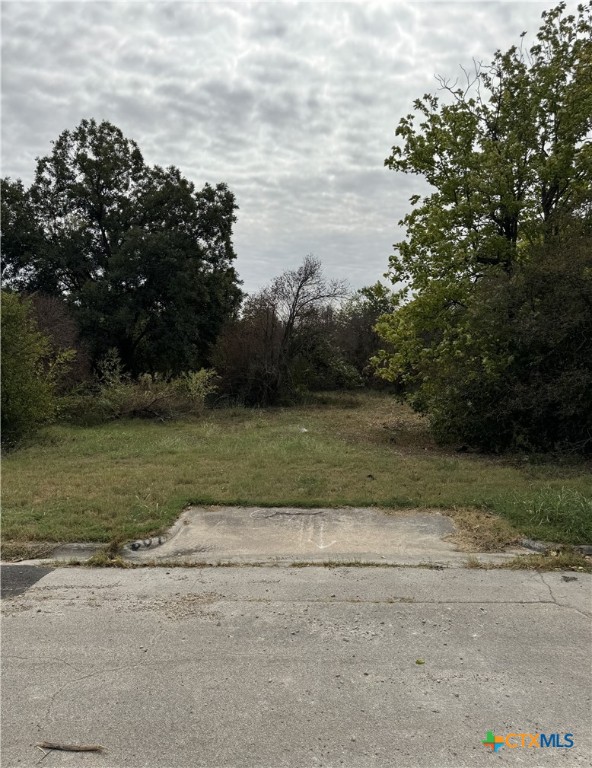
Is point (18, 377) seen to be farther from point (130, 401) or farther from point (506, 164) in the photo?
point (506, 164)

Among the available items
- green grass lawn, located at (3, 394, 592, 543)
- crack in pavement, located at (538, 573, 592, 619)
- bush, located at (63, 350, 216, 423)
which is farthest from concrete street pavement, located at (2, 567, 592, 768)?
bush, located at (63, 350, 216, 423)

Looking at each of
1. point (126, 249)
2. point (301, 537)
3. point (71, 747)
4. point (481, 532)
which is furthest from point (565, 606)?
point (126, 249)

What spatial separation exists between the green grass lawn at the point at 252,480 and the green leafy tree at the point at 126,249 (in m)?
13.0

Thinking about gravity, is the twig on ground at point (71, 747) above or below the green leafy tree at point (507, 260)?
below

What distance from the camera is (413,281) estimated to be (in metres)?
16.1

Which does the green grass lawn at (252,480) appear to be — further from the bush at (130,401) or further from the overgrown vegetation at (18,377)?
the bush at (130,401)

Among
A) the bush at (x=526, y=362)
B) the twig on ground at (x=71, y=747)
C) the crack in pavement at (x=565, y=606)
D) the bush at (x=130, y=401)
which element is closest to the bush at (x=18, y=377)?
the bush at (x=130, y=401)

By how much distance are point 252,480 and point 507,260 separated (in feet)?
34.8

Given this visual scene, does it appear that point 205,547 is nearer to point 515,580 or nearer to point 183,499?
point 183,499

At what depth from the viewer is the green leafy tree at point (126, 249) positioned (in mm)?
26531

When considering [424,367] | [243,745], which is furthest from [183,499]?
[424,367]

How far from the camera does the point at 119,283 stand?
1062 inches

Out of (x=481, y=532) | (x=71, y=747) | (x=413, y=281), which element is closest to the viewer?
(x=71, y=747)

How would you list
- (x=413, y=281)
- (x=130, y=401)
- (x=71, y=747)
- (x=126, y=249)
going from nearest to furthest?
(x=71, y=747) < (x=413, y=281) < (x=130, y=401) < (x=126, y=249)
